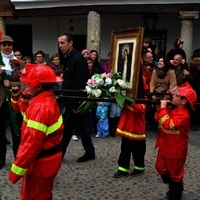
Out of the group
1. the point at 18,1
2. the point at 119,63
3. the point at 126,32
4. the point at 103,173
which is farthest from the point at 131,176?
the point at 18,1

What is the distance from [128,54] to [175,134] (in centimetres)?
104

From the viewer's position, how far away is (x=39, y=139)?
290cm

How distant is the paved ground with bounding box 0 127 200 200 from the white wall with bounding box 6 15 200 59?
5884 millimetres

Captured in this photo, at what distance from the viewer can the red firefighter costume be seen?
464 cm

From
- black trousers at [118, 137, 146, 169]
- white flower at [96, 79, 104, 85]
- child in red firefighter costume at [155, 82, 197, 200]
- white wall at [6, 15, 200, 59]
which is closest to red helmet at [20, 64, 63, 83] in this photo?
white flower at [96, 79, 104, 85]

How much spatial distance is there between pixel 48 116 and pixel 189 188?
2381 millimetres

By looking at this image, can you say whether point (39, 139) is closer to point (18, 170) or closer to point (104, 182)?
point (18, 170)

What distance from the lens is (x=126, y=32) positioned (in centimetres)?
418

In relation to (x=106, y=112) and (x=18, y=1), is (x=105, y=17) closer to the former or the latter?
(x=18, y=1)

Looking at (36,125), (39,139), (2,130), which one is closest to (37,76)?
(36,125)

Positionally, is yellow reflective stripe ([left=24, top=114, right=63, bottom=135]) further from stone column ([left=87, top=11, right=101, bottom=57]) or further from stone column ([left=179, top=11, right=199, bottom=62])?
stone column ([left=179, top=11, right=199, bottom=62])

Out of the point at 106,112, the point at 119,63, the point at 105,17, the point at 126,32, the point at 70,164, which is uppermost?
the point at 105,17

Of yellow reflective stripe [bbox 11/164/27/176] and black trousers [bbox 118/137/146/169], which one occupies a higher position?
yellow reflective stripe [bbox 11/164/27/176]

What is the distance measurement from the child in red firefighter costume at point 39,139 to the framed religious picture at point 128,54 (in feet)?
3.72
